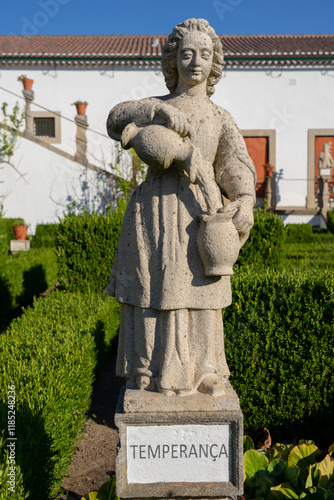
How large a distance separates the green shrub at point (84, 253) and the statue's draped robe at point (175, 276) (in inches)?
167

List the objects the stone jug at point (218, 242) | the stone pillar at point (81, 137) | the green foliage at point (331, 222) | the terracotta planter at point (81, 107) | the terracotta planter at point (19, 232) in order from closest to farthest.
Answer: the stone jug at point (218, 242), the terracotta planter at point (19, 232), the green foliage at point (331, 222), the terracotta planter at point (81, 107), the stone pillar at point (81, 137)

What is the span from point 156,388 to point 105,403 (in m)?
3.11

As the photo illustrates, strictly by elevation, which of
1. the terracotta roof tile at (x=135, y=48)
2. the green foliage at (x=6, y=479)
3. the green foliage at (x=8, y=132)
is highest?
the terracotta roof tile at (x=135, y=48)

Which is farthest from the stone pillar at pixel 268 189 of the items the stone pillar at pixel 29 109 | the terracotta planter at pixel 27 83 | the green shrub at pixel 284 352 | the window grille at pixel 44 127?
the green shrub at pixel 284 352

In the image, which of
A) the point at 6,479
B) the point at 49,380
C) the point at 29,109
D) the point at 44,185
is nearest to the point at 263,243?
the point at 49,380

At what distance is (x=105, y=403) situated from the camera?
5.20 meters

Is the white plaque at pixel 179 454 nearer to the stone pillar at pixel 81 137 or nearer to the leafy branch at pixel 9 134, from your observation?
the leafy branch at pixel 9 134

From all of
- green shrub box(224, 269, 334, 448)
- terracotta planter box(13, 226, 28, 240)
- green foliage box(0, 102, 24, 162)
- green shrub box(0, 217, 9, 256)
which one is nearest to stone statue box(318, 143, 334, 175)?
terracotta planter box(13, 226, 28, 240)

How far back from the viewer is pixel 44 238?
13.8m

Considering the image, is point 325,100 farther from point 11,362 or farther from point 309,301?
point 11,362

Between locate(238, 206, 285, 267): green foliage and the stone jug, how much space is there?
3.71 metres

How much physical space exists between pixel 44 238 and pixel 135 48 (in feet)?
31.4

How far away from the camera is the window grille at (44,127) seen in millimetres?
18966

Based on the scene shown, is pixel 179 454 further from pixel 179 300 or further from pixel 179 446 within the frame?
pixel 179 300
